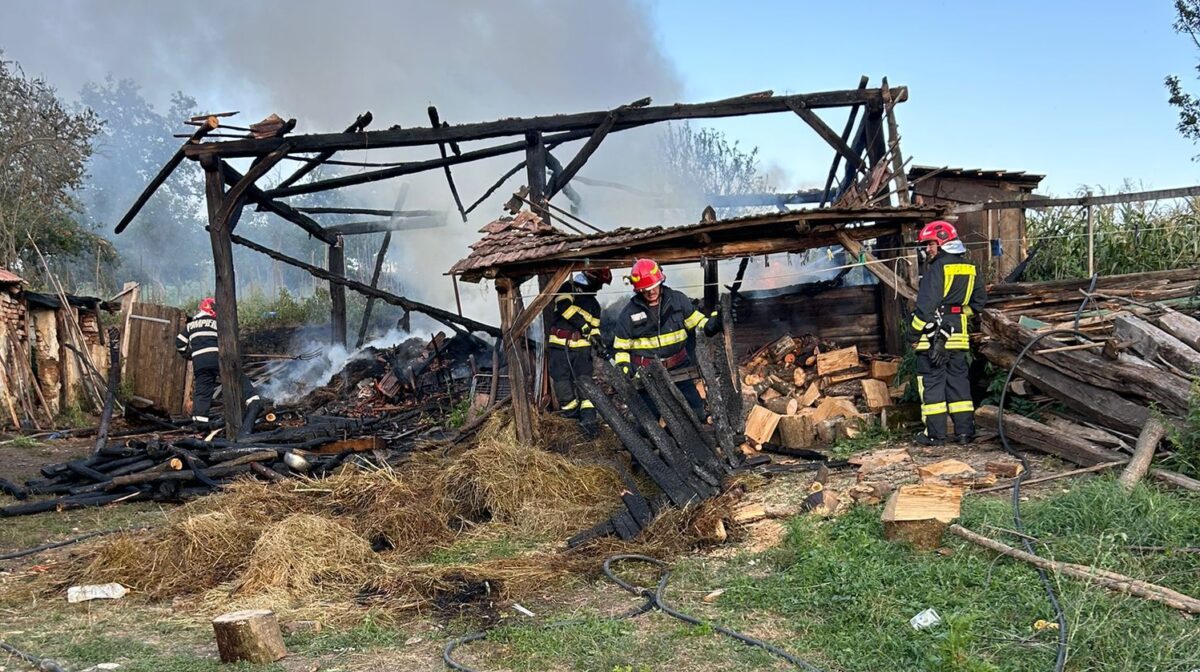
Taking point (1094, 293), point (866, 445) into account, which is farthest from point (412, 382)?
point (1094, 293)

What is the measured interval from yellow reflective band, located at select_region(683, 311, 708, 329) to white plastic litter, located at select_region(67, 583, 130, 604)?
549 centimetres

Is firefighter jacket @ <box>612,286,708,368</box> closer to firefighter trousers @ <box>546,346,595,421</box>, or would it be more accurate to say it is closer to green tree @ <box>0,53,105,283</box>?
firefighter trousers @ <box>546,346,595,421</box>

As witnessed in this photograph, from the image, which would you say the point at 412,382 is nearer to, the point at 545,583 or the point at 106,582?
the point at 106,582

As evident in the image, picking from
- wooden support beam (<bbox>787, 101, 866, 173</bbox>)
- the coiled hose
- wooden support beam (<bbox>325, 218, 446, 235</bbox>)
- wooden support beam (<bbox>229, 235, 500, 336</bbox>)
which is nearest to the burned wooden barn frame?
wooden support beam (<bbox>787, 101, 866, 173</bbox>)

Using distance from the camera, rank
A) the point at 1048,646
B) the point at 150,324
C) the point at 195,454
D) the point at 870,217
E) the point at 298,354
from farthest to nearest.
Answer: the point at 298,354 < the point at 150,324 < the point at 195,454 < the point at 870,217 < the point at 1048,646

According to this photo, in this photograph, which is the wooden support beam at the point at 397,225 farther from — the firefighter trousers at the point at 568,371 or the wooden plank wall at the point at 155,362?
the firefighter trousers at the point at 568,371

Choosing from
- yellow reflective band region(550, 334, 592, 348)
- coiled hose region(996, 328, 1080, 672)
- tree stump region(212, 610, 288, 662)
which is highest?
yellow reflective band region(550, 334, 592, 348)

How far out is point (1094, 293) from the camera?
25.7 ft

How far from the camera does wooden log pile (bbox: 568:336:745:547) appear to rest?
7.13 meters

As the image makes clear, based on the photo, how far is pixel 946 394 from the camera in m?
8.16

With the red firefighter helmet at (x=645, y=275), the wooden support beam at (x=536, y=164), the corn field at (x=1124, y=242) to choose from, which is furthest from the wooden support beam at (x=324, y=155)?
the corn field at (x=1124, y=242)

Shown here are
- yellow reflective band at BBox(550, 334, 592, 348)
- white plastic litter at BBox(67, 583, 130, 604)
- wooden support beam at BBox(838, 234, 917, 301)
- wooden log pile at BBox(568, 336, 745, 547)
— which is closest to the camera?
white plastic litter at BBox(67, 583, 130, 604)

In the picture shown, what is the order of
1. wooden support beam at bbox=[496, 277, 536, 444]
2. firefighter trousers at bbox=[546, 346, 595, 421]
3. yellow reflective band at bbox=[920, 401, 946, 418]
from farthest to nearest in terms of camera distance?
firefighter trousers at bbox=[546, 346, 595, 421], wooden support beam at bbox=[496, 277, 536, 444], yellow reflective band at bbox=[920, 401, 946, 418]

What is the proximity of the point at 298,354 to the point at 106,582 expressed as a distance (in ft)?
40.1
